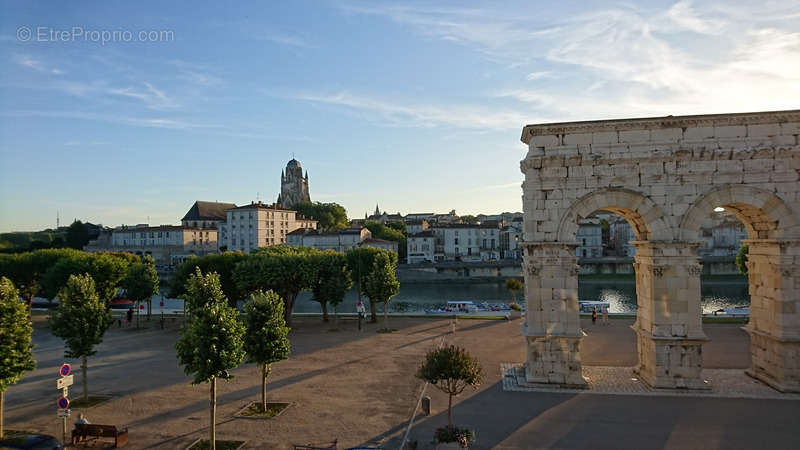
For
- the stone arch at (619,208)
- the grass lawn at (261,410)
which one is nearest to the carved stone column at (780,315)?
the stone arch at (619,208)

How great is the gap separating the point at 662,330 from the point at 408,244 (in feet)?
320

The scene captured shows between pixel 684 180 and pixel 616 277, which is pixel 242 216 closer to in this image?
pixel 616 277

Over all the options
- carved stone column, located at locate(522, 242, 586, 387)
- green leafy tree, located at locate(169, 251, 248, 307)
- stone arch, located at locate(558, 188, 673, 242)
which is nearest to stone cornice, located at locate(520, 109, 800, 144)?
stone arch, located at locate(558, 188, 673, 242)

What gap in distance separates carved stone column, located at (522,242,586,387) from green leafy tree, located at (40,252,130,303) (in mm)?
36619

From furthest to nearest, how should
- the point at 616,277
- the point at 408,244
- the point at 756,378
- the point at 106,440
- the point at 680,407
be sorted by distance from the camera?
1. the point at 408,244
2. the point at 616,277
3. the point at 756,378
4. the point at 680,407
5. the point at 106,440

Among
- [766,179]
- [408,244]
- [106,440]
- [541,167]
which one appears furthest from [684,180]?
[408,244]

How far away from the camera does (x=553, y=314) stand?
20.0m

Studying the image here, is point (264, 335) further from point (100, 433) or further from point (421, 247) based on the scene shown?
point (421, 247)

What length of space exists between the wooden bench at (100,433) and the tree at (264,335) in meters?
4.60

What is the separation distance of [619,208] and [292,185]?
171 metres

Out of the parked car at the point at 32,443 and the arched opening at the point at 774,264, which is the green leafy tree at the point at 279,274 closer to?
the parked car at the point at 32,443

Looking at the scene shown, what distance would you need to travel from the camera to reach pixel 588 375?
71.2ft

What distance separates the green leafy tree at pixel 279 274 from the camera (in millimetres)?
35094

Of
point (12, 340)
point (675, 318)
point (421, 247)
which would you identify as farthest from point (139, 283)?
point (421, 247)
